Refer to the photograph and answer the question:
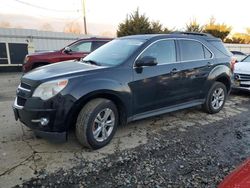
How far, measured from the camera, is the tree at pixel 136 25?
21.0 m

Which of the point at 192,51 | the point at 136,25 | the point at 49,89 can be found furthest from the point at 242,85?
the point at 136,25

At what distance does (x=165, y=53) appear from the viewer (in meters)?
5.47

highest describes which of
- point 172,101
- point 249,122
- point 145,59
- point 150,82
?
point 145,59

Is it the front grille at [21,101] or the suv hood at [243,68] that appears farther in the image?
the suv hood at [243,68]

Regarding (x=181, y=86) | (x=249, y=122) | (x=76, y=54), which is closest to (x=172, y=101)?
(x=181, y=86)

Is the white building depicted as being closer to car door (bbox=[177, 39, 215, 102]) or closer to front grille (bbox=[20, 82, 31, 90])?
front grille (bbox=[20, 82, 31, 90])

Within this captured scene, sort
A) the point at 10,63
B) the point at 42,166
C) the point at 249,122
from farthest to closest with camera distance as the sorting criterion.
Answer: the point at 10,63
the point at 249,122
the point at 42,166

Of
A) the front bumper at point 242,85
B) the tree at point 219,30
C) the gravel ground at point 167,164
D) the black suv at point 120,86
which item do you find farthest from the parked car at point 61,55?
the tree at point 219,30

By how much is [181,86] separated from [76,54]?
5.97 metres

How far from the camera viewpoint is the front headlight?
13.3 ft

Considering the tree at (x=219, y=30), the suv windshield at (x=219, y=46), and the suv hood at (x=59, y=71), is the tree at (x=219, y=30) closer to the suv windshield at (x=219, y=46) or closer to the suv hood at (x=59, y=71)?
the suv windshield at (x=219, y=46)

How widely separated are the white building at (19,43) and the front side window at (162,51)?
12074 mm

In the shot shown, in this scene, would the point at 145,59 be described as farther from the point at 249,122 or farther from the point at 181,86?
the point at 249,122

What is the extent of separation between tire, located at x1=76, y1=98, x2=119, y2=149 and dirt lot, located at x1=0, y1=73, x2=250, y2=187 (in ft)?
0.55
